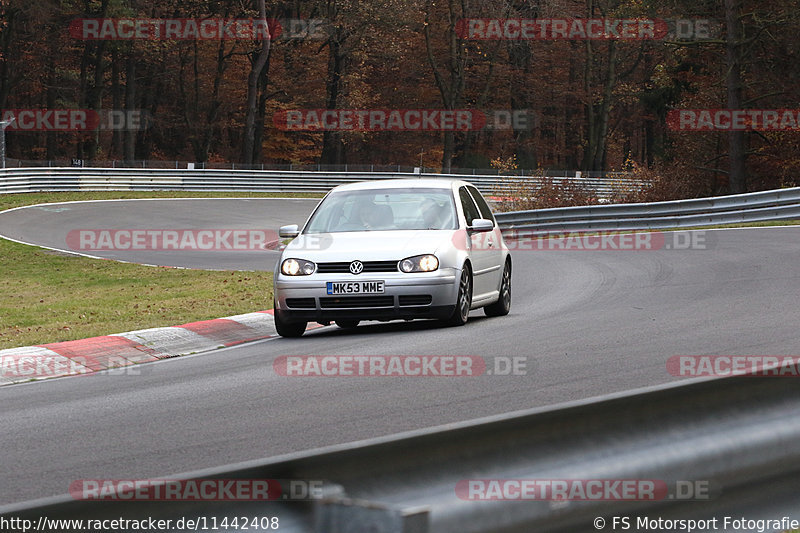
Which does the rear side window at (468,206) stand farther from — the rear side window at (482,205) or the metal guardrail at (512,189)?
the metal guardrail at (512,189)

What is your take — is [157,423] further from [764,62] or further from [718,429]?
[764,62]

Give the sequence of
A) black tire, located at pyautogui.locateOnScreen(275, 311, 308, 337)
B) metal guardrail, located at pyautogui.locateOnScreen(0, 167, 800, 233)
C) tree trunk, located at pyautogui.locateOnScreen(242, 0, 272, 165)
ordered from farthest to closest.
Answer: tree trunk, located at pyautogui.locateOnScreen(242, 0, 272, 165)
metal guardrail, located at pyautogui.locateOnScreen(0, 167, 800, 233)
black tire, located at pyautogui.locateOnScreen(275, 311, 308, 337)

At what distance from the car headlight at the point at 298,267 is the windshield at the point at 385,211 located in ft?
3.00

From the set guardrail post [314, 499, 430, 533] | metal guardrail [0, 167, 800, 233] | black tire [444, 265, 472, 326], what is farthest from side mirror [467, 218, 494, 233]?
metal guardrail [0, 167, 800, 233]

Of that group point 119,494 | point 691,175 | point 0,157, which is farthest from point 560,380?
point 0,157

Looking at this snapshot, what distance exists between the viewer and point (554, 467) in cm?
311

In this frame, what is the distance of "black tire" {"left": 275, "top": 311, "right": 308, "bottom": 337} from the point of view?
11.6 m

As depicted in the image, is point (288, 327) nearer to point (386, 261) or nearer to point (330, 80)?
point (386, 261)

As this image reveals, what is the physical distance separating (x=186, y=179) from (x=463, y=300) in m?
43.2

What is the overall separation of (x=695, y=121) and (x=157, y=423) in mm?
34317

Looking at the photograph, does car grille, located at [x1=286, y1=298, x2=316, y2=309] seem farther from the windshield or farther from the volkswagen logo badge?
the windshield

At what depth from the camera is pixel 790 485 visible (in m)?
3.69

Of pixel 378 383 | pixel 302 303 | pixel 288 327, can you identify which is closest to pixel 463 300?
pixel 302 303

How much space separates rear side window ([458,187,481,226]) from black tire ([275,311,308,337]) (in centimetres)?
247
